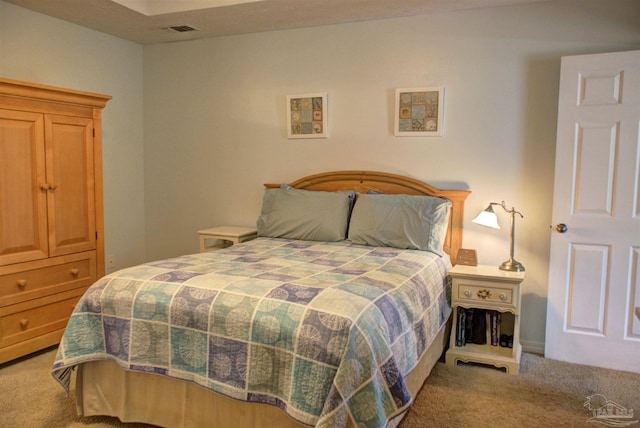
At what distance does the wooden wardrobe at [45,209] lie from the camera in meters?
2.94

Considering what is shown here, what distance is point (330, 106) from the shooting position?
155 inches

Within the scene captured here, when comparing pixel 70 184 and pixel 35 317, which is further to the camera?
pixel 70 184

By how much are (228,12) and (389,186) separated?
1.71 meters

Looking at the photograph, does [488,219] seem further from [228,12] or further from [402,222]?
[228,12]

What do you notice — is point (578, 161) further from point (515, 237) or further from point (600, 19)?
point (600, 19)

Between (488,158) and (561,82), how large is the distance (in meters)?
0.66

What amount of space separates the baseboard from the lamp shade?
85 cm

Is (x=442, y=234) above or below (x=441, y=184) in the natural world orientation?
below

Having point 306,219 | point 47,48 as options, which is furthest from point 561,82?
point 47,48

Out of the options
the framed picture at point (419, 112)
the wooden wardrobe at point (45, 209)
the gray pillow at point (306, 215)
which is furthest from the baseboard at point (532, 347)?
the wooden wardrobe at point (45, 209)

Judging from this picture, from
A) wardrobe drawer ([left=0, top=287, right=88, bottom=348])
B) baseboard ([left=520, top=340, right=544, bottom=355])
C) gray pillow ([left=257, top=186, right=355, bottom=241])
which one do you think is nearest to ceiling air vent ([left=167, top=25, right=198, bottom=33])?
gray pillow ([left=257, top=186, right=355, bottom=241])

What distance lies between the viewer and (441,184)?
11.8 feet

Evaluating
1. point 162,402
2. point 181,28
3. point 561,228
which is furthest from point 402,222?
point 181,28

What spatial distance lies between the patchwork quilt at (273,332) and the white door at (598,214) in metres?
1.12
